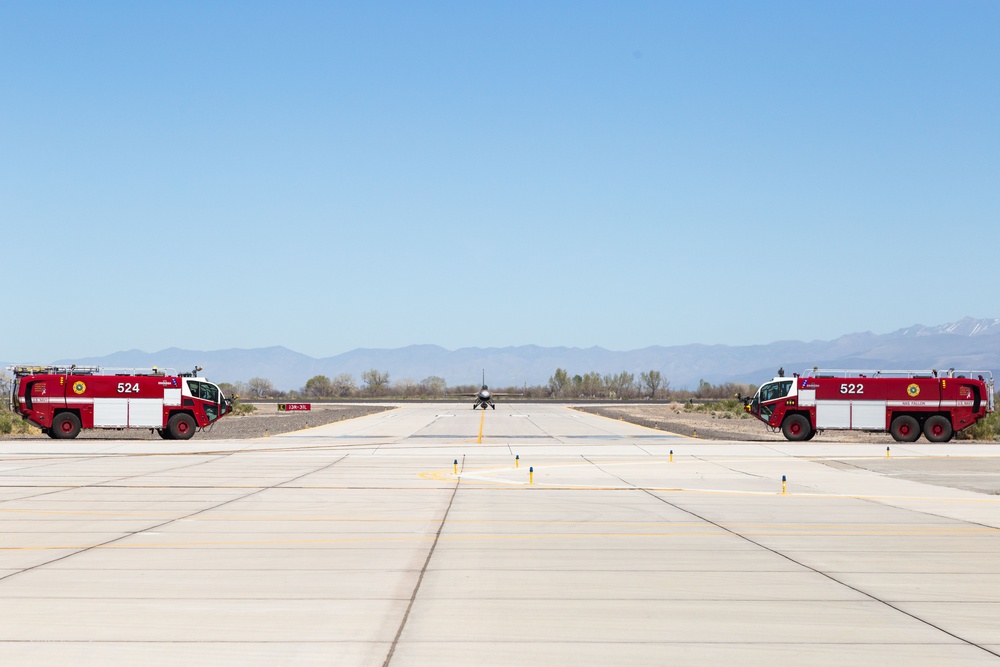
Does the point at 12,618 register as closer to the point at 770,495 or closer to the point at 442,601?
the point at 442,601

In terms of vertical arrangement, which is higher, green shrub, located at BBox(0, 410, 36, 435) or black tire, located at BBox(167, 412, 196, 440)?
black tire, located at BBox(167, 412, 196, 440)

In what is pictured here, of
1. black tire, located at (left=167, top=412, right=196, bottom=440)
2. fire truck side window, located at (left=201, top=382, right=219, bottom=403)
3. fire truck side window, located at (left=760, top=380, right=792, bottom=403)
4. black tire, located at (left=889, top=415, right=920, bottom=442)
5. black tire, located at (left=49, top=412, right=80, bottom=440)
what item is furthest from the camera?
fire truck side window, located at (left=201, top=382, right=219, bottom=403)

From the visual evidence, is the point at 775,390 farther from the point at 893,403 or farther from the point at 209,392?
the point at 209,392

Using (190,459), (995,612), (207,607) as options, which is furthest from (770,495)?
(190,459)

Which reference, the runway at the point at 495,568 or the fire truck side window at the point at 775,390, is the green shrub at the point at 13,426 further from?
the fire truck side window at the point at 775,390

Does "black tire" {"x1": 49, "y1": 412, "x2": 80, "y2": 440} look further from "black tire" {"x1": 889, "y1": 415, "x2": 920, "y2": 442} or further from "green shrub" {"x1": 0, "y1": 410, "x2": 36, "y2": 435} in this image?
"black tire" {"x1": 889, "y1": 415, "x2": 920, "y2": 442}

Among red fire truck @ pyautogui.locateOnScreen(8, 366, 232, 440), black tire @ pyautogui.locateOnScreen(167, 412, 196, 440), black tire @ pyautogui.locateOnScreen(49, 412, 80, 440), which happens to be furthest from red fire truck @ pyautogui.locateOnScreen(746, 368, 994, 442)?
black tire @ pyautogui.locateOnScreen(49, 412, 80, 440)

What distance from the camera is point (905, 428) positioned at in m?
42.6

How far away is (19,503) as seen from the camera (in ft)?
64.1

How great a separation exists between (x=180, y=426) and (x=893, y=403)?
96.8ft

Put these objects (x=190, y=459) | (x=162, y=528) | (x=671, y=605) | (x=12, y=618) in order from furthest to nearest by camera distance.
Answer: (x=190, y=459)
(x=162, y=528)
(x=671, y=605)
(x=12, y=618)

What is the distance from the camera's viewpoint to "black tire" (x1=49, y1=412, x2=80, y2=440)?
42219mm

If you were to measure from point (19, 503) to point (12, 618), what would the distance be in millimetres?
10946

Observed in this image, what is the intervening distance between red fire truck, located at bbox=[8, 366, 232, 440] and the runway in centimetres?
1557
